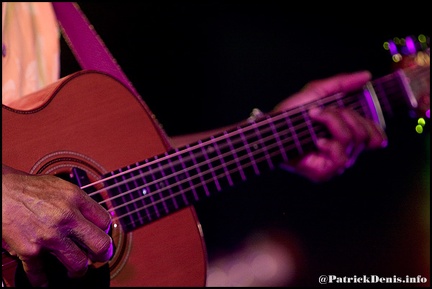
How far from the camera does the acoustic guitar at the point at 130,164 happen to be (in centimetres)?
110

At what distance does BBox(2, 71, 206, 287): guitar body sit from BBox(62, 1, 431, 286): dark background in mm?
659

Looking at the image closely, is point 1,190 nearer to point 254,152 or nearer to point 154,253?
point 154,253

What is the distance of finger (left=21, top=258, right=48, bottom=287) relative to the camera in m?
0.89

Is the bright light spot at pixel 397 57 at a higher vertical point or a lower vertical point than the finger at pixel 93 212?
higher

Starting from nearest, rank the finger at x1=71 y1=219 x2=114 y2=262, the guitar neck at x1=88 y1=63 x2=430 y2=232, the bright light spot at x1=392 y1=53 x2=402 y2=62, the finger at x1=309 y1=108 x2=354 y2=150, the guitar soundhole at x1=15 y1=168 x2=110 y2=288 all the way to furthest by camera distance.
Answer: the finger at x1=71 y1=219 x2=114 y2=262, the guitar soundhole at x1=15 y1=168 x2=110 y2=288, the guitar neck at x1=88 y1=63 x2=430 y2=232, the finger at x1=309 y1=108 x2=354 y2=150, the bright light spot at x1=392 y1=53 x2=402 y2=62

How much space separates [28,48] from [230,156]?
65cm

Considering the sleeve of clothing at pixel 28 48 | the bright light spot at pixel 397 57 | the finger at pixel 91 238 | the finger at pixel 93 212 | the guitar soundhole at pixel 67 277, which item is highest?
the sleeve of clothing at pixel 28 48

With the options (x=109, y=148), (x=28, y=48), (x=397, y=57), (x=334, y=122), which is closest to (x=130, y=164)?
(x=109, y=148)

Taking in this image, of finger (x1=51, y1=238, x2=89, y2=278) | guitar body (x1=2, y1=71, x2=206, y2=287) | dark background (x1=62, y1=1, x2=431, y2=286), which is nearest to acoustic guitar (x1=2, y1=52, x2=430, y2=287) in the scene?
guitar body (x1=2, y1=71, x2=206, y2=287)

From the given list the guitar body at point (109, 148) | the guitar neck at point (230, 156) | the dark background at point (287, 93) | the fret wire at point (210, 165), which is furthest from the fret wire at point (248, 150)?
the dark background at point (287, 93)

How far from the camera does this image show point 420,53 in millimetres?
1670

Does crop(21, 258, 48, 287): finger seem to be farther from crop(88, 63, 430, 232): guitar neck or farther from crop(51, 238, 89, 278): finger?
crop(88, 63, 430, 232): guitar neck

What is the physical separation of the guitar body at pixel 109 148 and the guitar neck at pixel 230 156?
0.12 feet

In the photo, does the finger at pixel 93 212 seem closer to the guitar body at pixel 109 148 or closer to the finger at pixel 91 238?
the finger at pixel 91 238
